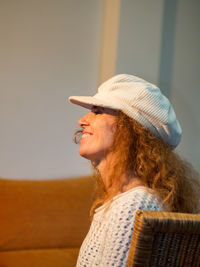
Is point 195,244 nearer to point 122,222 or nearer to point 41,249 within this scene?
point 122,222

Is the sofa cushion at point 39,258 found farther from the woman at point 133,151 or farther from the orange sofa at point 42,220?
the woman at point 133,151

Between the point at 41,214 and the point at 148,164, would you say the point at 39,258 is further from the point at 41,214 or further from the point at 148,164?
the point at 148,164

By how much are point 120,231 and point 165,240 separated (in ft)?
1.09

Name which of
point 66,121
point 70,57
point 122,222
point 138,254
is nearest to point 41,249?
point 66,121

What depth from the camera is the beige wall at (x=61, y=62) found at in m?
2.54

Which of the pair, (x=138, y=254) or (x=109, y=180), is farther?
(x=109, y=180)

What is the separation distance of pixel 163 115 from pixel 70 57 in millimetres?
1496

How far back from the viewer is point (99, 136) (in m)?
1.40

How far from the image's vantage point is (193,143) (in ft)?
9.74

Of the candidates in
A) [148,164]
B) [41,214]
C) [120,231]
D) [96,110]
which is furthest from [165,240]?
[41,214]

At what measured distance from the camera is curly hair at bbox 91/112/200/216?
4.32 ft

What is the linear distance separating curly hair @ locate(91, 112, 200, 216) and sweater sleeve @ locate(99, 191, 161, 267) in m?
0.17

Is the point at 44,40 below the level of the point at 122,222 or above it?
above

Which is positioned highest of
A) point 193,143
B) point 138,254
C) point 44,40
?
point 44,40
